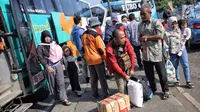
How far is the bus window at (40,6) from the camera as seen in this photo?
7193 mm

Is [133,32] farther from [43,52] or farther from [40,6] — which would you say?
[43,52]

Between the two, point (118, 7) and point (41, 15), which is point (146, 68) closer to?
point (41, 15)

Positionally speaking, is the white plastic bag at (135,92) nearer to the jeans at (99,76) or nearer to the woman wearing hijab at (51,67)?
the jeans at (99,76)

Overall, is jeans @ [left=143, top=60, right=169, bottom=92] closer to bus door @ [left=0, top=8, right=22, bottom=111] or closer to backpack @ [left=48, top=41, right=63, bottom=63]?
backpack @ [left=48, top=41, right=63, bottom=63]

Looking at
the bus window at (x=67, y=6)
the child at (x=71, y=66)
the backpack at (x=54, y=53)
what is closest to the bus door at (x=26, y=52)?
the backpack at (x=54, y=53)

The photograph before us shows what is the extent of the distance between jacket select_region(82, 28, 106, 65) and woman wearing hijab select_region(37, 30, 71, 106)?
2.27 feet

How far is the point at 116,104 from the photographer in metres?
4.49

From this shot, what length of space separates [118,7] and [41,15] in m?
13.9

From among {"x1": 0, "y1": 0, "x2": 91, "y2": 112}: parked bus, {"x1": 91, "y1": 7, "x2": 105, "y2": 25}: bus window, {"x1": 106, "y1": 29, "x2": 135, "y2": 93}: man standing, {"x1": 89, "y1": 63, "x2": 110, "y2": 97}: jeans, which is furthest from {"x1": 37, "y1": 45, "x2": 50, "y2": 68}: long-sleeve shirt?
{"x1": 91, "y1": 7, "x2": 105, "y2": 25}: bus window

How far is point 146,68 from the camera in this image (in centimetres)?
533

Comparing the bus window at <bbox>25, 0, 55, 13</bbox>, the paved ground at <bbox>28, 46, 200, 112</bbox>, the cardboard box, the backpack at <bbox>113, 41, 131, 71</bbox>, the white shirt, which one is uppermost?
the bus window at <bbox>25, 0, 55, 13</bbox>

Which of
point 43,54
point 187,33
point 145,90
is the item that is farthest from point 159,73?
point 43,54

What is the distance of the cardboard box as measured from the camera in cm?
442

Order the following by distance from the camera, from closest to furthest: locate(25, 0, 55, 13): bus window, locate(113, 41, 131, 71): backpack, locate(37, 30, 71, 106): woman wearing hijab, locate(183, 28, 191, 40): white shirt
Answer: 1. locate(113, 41, 131, 71): backpack
2. locate(37, 30, 71, 106): woman wearing hijab
3. locate(183, 28, 191, 40): white shirt
4. locate(25, 0, 55, 13): bus window
